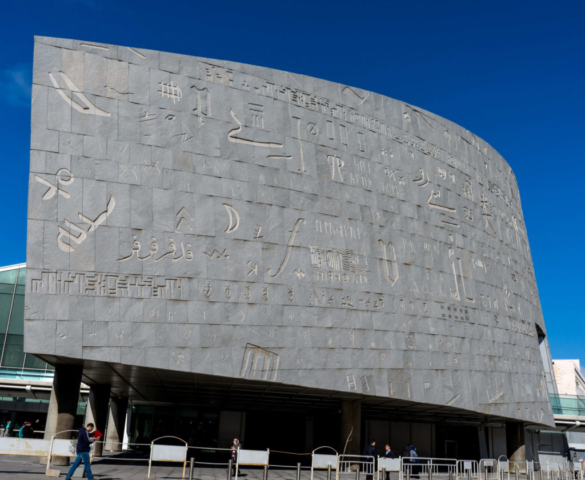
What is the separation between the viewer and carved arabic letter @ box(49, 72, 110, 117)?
1602 centimetres

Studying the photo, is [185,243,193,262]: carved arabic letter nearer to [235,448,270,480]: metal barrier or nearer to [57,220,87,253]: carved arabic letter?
[57,220,87,253]: carved arabic letter

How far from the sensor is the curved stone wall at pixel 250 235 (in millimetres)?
15203

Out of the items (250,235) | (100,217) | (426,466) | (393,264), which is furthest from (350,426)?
(100,217)

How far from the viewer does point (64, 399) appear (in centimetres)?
1558

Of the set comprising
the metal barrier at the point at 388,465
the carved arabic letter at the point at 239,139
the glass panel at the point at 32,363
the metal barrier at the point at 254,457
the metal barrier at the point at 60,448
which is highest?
the carved arabic letter at the point at 239,139

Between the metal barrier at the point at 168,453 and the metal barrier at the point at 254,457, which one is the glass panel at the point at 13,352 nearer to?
the metal barrier at the point at 168,453

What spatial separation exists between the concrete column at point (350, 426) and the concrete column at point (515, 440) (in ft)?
28.7

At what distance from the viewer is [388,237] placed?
20.3 m

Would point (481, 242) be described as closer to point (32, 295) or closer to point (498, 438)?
point (498, 438)

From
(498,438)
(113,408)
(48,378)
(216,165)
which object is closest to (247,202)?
(216,165)

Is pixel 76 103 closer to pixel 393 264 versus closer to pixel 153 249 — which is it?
pixel 153 249

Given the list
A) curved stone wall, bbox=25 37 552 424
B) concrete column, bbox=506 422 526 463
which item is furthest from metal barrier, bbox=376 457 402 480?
concrete column, bbox=506 422 526 463

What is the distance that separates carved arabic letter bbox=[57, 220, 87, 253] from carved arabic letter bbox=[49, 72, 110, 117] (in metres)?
3.18

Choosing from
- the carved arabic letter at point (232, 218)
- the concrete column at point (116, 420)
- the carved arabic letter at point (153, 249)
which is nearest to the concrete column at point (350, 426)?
the carved arabic letter at point (232, 218)
